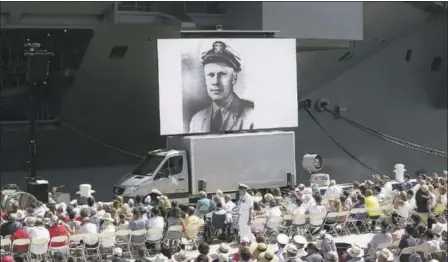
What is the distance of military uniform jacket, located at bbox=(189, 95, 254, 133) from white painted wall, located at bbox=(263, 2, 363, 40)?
288cm

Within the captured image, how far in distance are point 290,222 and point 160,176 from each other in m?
5.65

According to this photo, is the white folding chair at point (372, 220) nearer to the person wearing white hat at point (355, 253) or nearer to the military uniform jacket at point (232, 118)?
the person wearing white hat at point (355, 253)

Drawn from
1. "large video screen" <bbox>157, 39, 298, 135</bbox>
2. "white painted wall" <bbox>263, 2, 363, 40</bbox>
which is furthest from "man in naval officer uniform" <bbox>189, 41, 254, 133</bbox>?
"white painted wall" <bbox>263, 2, 363, 40</bbox>

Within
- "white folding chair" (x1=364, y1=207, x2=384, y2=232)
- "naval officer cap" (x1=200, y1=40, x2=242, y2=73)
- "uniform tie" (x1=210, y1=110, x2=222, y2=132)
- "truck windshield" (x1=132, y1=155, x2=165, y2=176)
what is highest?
"naval officer cap" (x1=200, y1=40, x2=242, y2=73)

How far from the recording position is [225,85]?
21.6 metres

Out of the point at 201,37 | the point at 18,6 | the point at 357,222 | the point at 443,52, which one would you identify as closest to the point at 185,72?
the point at 201,37

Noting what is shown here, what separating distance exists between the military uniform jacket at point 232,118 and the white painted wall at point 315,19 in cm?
288

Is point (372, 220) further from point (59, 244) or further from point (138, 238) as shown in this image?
point (59, 244)

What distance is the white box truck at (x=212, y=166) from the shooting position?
64.2 ft

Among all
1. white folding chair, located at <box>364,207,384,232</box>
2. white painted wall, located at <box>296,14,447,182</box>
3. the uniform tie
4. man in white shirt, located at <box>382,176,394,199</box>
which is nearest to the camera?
white folding chair, located at <box>364,207,384,232</box>

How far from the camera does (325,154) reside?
27891 millimetres

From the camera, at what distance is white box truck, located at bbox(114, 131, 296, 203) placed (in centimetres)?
1958

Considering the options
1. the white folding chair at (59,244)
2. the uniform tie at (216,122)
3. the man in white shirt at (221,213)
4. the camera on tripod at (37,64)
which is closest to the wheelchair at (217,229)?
the man in white shirt at (221,213)

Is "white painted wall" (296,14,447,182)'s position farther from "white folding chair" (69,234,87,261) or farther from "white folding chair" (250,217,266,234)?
"white folding chair" (69,234,87,261)
